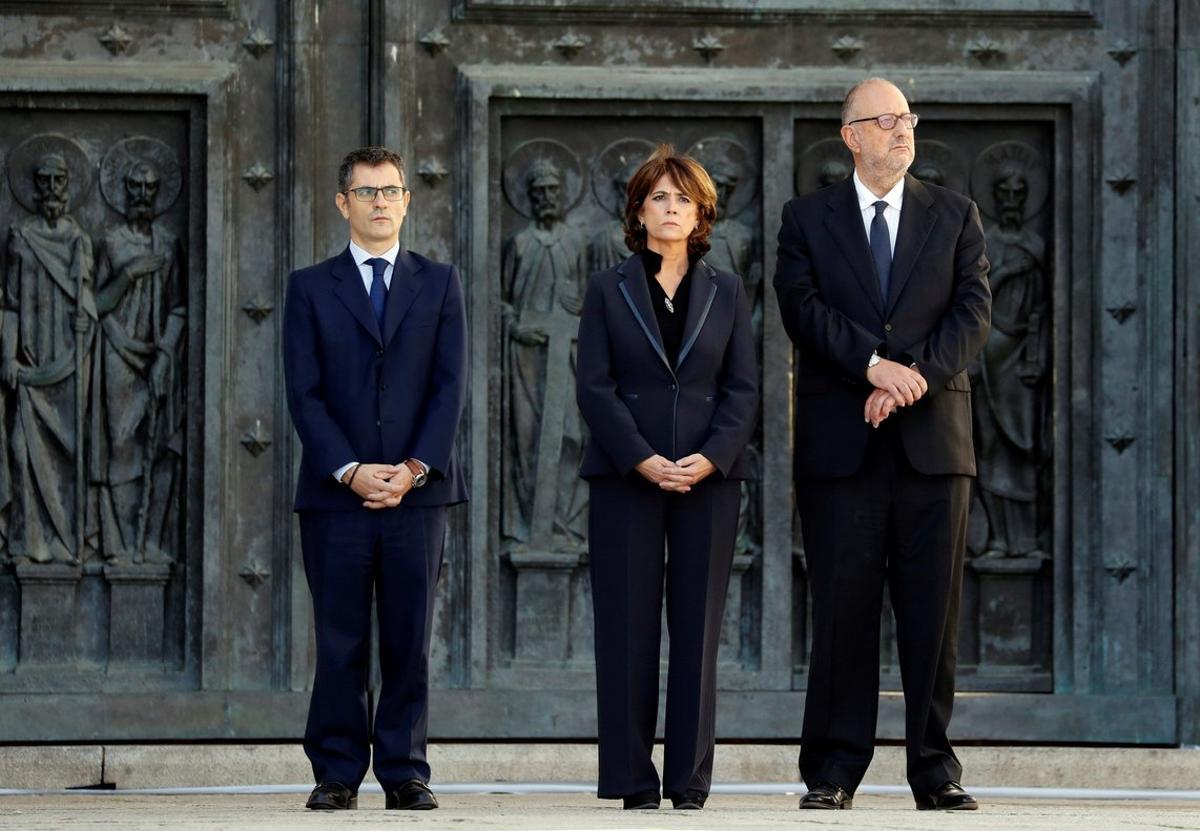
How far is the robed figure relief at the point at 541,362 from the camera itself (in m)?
10.3

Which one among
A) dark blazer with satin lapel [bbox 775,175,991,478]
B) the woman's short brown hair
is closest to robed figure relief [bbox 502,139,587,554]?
the woman's short brown hair

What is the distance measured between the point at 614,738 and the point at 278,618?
2869mm

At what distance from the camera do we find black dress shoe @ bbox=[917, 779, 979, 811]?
7.64m

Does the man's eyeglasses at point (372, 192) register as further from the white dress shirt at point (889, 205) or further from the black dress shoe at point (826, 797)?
the black dress shoe at point (826, 797)

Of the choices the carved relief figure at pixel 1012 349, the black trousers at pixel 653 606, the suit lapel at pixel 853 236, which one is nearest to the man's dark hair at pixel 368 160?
the black trousers at pixel 653 606

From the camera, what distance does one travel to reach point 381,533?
792 cm

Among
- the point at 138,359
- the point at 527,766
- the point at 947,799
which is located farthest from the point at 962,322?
the point at 138,359

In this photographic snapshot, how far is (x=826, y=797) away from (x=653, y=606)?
740mm

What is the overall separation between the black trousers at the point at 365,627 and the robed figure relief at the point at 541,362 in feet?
7.78

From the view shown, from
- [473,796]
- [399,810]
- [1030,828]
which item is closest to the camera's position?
[1030,828]

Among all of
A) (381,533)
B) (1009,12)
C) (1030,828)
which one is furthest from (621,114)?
(1030,828)

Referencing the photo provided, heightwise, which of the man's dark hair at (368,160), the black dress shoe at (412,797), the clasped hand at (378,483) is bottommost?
the black dress shoe at (412,797)

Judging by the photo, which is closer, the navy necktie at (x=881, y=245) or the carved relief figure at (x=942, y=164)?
the navy necktie at (x=881, y=245)

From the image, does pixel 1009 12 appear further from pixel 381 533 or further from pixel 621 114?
pixel 381 533
